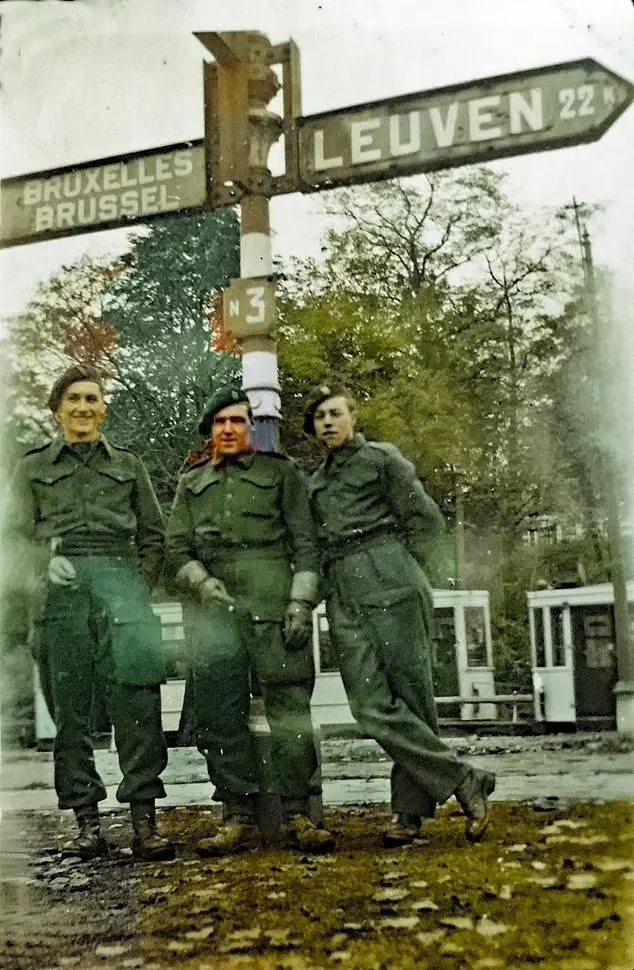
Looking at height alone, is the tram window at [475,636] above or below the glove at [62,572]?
below

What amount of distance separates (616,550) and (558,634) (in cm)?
32

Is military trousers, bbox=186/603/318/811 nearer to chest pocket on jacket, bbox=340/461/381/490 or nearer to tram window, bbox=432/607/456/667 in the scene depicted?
tram window, bbox=432/607/456/667

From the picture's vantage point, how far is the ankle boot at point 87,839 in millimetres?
2972

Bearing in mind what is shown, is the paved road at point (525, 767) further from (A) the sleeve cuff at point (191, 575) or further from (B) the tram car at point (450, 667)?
(A) the sleeve cuff at point (191, 575)

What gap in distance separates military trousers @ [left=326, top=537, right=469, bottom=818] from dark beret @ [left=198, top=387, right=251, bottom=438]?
60 centimetres

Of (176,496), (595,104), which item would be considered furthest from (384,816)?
(595,104)

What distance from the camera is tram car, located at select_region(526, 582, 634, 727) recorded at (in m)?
2.83

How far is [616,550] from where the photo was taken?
2.89 meters

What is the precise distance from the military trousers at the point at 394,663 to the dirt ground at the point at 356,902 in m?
0.14

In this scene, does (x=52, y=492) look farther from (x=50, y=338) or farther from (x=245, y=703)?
(x=245, y=703)

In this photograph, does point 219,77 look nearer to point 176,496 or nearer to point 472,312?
point 472,312

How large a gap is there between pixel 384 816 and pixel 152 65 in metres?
2.55

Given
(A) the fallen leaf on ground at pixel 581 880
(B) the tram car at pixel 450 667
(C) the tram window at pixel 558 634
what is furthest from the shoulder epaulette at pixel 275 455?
(A) the fallen leaf on ground at pixel 581 880

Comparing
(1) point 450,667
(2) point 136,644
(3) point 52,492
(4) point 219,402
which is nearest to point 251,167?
(4) point 219,402
